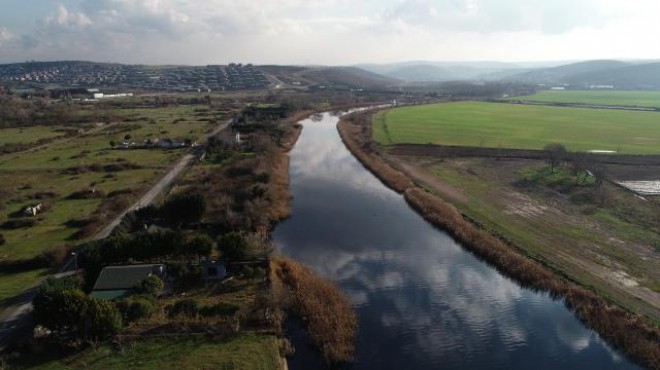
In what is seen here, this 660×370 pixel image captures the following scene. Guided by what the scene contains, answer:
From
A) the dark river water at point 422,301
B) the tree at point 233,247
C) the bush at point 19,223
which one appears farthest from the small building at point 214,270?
the bush at point 19,223

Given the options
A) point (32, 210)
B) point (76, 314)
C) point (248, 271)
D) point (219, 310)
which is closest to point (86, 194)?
point (32, 210)

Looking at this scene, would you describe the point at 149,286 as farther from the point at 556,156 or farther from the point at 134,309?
the point at 556,156

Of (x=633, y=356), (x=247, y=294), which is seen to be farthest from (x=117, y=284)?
(x=633, y=356)

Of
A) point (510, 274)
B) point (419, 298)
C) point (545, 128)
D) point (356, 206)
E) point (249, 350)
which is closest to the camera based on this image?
point (249, 350)

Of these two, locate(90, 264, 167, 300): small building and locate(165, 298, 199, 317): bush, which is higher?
locate(90, 264, 167, 300): small building

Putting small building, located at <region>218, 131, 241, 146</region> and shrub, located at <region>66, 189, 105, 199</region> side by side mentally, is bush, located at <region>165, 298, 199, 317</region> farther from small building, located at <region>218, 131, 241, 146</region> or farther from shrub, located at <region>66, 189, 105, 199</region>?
small building, located at <region>218, 131, 241, 146</region>

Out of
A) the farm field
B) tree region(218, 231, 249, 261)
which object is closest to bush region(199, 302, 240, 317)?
tree region(218, 231, 249, 261)

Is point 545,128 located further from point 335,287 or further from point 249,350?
point 249,350
